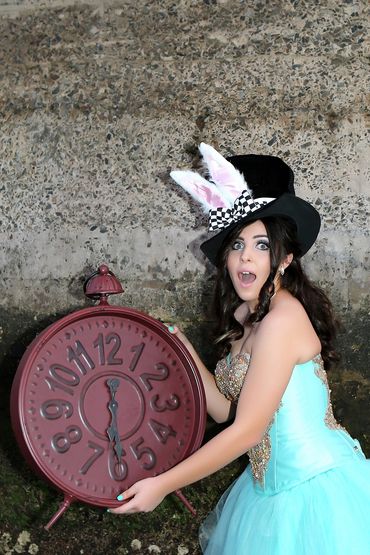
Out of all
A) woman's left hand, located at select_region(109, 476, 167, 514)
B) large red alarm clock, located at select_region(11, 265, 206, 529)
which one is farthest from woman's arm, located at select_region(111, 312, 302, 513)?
large red alarm clock, located at select_region(11, 265, 206, 529)

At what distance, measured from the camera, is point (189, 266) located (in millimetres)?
3045

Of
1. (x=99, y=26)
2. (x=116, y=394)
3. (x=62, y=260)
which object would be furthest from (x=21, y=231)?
(x=116, y=394)

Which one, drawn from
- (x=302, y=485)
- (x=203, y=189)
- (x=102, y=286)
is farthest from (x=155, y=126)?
(x=302, y=485)

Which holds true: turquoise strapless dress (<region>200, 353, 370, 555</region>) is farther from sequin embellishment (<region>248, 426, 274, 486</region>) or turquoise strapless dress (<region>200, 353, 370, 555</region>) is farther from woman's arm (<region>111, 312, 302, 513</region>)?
woman's arm (<region>111, 312, 302, 513</region>)

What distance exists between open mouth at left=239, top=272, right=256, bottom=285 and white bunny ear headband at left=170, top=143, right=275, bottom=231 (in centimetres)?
15

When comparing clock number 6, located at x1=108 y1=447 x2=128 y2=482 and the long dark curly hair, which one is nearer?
clock number 6, located at x1=108 y1=447 x2=128 y2=482

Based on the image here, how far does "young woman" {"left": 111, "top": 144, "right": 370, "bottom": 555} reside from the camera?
2.09 metres

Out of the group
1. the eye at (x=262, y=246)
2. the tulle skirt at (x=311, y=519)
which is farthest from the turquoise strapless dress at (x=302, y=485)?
the eye at (x=262, y=246)

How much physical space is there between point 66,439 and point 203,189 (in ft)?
2.74

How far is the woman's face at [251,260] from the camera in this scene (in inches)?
89.1

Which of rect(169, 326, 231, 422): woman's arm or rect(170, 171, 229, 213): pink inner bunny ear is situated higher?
rect(170, 171, 229, 213): pink inner bunny ear

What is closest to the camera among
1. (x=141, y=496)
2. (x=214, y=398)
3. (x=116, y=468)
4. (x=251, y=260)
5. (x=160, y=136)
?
(x=141, y=496)

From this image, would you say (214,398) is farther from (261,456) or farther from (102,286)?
(102,286)

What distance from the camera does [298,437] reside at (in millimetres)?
2219
